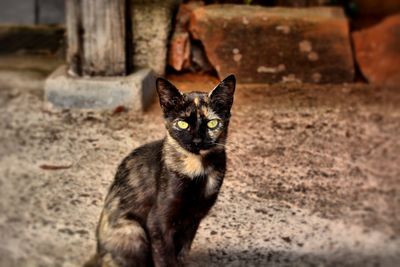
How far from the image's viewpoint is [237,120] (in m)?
Result: 3.92

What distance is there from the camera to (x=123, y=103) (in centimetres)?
397

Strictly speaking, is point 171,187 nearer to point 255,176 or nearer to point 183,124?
point 183,124

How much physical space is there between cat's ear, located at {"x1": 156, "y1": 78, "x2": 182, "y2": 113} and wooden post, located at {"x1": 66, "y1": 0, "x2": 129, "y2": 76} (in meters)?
1.79

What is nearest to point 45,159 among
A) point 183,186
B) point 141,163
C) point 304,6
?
point 141,163

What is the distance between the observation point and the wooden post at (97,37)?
150 inches

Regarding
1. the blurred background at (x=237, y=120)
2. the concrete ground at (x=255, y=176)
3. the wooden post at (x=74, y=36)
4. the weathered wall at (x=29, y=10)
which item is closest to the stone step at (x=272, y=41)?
the blurred background at (x=237, y=120)

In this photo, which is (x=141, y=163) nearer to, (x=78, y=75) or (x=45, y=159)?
(x=45, y=159)

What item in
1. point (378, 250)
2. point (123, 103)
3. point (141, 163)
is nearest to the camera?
point (141, 163)

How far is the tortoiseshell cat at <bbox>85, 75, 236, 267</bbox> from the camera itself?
2113 mm

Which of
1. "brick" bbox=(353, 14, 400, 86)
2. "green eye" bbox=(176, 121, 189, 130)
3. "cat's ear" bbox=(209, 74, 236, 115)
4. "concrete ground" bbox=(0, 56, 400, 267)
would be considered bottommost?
"concrete ground" bbox=(0, 56, 400, 267)

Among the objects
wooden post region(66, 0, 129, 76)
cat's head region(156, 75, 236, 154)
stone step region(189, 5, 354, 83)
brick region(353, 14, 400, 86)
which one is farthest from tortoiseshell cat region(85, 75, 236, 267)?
brick region(353, 14, 400, 86)

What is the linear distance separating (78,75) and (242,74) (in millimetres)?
1217

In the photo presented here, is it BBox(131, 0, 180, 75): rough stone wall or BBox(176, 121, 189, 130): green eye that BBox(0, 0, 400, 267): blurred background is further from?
BBox(176, 121, 189, 130): green eye

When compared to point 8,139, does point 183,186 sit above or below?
above
